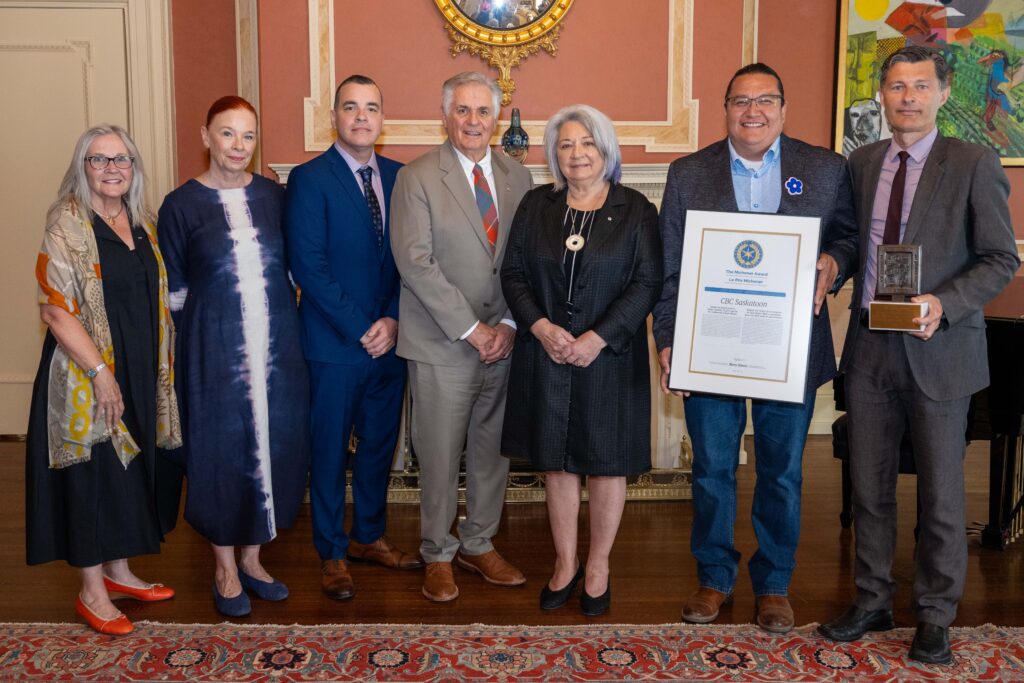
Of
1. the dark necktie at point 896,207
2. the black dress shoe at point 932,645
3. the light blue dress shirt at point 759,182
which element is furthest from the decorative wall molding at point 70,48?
the black dress shoe at point 932,645

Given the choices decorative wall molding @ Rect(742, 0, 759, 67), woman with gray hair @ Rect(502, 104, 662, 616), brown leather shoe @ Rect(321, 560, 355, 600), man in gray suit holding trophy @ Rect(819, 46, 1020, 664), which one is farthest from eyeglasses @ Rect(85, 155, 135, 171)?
decorative wall molding @ Rect(742, 0, 759, 67)

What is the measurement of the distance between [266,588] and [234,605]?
15 cm

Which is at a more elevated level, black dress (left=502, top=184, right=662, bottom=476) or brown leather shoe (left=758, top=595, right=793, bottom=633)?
black dress (left=502, top=184, right=662, bottom=476)

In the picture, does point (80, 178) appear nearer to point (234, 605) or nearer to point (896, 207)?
point (234, 605)

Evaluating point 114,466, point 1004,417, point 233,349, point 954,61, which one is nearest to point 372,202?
point 233,349

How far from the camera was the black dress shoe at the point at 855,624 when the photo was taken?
8.98 ft

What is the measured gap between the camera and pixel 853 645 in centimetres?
272

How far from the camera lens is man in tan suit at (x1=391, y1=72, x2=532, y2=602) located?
2971 millimetres

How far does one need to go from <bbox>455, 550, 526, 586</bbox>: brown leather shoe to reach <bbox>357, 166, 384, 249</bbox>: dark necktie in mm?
1165

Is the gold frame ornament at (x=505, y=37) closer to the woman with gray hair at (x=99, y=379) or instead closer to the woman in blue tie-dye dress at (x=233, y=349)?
the woman in blue tie-dye dress at (x=233, y=349)

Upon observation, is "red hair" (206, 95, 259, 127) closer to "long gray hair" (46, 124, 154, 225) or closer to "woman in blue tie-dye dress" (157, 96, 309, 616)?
"woman in blue tie-dye dress" (157, 96, 309, 616)

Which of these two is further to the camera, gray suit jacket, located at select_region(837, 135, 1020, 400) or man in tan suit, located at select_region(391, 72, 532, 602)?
man in tan suit, located at select_region(391, 72, 532, 602)

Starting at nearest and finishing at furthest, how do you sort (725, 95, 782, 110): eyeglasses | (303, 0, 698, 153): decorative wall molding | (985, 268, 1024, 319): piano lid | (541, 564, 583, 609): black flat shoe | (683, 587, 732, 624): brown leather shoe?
(725, 95, 782, 110): eyeglasses, (683, 587, 732, 624): brown leather shoe, (541, 564, 583, 609): black flat shoe, (985, 268, 1024, 319): piano lid, (303, 0, 698, 153): decorative wall molding

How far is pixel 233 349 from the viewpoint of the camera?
286cm
